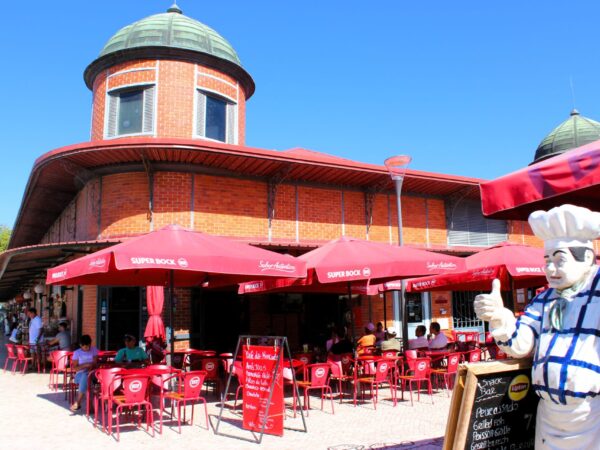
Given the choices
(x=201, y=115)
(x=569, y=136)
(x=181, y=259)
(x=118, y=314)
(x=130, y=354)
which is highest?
(x=569, y=136)

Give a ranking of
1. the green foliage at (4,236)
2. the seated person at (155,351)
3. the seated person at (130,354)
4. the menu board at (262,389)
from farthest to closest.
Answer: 1. the green foliage at (4,236)
2. the seated person at (155,351)
3. the seated person at (130,354)
4. the menu board at (262,389)

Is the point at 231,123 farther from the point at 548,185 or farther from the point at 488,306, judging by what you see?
the point at 488,306

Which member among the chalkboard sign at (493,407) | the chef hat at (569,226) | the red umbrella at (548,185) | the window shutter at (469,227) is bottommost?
the chalkboard sign at (493,407)

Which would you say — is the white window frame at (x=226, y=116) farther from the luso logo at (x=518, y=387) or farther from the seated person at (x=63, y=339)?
the luso logo at (x=518, y=387)

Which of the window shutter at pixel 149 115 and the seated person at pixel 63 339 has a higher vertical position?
the window shutter at pixel 149 115

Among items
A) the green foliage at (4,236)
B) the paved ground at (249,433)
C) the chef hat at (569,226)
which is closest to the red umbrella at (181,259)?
the paved ground at (249,433)

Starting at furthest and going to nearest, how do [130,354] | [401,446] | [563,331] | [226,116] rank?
[226,116] → [130,354] → [401,446] → [563,331]

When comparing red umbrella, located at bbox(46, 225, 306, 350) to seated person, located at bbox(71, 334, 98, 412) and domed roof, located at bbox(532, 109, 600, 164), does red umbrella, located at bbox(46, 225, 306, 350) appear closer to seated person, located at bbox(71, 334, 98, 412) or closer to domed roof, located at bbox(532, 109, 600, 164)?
seated person, located at bbox(71, 334, 98, 412)

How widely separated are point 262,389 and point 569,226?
188 inches

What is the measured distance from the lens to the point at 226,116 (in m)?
16.0

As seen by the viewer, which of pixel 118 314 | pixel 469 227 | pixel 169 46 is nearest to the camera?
pixel 118 314

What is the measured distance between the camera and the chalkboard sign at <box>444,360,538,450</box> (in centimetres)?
302

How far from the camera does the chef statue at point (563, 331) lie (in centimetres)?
280

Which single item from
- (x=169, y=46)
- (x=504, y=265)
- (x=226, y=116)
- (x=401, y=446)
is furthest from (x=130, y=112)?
(x=401, y=446)
